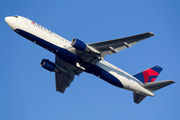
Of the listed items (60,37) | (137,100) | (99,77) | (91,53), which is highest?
(60,37)

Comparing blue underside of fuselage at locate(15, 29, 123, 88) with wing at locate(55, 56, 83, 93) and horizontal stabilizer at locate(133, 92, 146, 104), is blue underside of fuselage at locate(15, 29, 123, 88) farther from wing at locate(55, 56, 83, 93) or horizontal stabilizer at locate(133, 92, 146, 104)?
horizontal stabilizer at locate(133, 92, 146, 104)

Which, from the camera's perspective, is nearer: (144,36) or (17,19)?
(144,36)

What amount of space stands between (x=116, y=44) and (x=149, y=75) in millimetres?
13423

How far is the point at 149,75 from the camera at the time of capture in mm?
41062

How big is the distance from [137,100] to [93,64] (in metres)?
12.4

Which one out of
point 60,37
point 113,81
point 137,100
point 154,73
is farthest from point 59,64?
point 154,73

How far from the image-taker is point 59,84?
144ft

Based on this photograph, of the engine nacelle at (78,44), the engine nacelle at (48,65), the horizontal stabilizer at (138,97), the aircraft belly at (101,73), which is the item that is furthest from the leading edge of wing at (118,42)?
the horizontal stabilizer at (138,97)

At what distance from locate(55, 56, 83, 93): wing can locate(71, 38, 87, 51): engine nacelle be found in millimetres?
7415

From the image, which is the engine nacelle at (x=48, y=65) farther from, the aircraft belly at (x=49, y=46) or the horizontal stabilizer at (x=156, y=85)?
the horizontal stabilizer at (x=156, y=85)

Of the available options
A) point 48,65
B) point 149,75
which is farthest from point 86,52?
point 149,75

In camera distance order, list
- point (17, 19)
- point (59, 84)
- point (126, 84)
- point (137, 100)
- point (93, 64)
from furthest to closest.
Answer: point (59, 84) < point (137, 100) < point (126, 84) < point (93, 64) < point (17, 19)

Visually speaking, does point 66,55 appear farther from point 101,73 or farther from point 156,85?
point 156,85

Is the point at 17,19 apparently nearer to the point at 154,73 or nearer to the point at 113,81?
the point at 113,81
